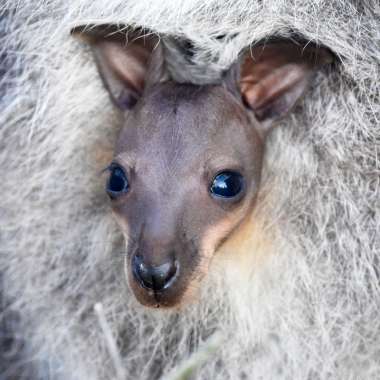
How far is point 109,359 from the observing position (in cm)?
234

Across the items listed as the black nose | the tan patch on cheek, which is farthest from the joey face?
the tan patch on cheek

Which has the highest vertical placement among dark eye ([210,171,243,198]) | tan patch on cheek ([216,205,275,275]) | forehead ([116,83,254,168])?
forehead ([116,83,254,168])

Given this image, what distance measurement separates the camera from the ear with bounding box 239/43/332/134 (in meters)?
1.83

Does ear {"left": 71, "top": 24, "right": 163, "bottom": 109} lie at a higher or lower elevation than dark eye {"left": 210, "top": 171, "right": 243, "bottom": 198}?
higher

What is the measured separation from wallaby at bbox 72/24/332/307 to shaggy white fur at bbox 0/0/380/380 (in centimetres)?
11

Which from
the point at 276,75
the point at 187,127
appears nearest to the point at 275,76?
the point at 276,75

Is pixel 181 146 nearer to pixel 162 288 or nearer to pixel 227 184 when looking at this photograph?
pixel 227 184

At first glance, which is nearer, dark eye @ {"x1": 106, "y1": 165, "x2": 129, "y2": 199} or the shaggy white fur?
dark eye @ {"x1": 106, "y1": 165, "x2": 129, "y2": 199}

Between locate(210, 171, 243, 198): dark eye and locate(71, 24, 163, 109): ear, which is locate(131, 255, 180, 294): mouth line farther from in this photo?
locate(71, 24, 163, 109): ear

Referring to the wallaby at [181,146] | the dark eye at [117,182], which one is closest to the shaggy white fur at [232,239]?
the wallaby at [181,146]

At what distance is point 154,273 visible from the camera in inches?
63.5

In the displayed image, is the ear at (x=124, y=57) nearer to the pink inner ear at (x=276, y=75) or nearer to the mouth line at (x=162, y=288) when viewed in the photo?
the pink inner ear at (x=276, y=75)

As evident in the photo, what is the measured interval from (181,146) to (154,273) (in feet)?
1.00

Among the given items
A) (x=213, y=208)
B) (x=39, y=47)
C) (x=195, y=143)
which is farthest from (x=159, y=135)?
(x=39, y=47)
